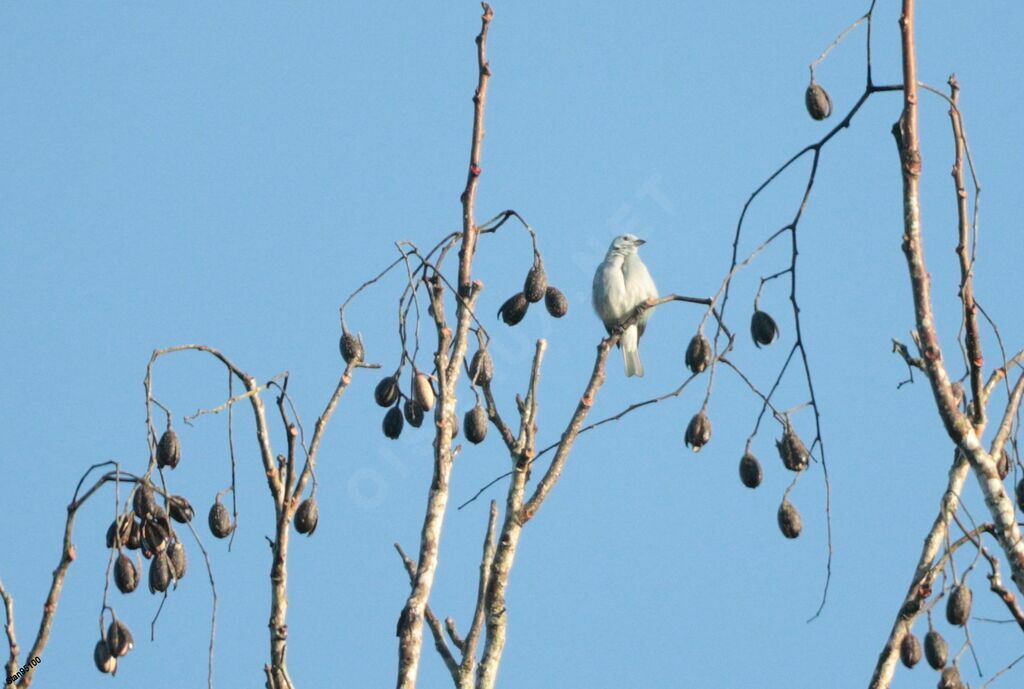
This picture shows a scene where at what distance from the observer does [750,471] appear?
4.84 m

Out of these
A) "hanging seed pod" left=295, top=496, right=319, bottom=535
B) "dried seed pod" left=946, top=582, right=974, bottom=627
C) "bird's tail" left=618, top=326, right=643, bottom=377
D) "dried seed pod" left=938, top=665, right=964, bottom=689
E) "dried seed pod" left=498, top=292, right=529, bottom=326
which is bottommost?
"dried seed pod" left=938, top=665, right=964, bottom=689

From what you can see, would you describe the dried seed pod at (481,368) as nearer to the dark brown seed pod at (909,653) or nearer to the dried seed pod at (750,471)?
the dried seed pod at (750,471)

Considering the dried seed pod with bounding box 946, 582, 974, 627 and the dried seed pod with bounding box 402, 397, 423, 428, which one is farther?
the dried seed pod with bounding box 402, 397, 423, 428

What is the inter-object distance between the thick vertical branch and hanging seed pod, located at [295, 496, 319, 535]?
401mm

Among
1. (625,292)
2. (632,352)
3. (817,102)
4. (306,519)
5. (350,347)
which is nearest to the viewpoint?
(817,102)

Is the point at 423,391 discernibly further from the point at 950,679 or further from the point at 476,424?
the point at 950,679

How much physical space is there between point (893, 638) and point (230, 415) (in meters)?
2.38

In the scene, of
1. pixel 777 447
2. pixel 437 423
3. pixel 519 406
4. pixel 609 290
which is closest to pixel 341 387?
pixel 437 423

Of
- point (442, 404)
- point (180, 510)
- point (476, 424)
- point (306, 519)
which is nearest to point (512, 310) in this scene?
point (476, 424)

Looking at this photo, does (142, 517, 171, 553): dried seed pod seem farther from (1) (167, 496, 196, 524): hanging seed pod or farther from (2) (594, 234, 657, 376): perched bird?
(2) (594, 234, 657, 376): perched bird

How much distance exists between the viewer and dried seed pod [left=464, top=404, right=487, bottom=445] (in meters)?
5.28

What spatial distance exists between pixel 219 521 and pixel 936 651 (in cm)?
272

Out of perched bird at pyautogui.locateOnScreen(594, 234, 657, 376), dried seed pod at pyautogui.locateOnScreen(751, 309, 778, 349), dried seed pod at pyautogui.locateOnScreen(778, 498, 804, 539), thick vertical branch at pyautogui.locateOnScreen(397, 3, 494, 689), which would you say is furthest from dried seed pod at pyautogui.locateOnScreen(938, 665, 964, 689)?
perched bird at pyautogui.locateOnScreen(594, 234, 657, 376)

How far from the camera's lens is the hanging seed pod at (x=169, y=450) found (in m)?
4.68
